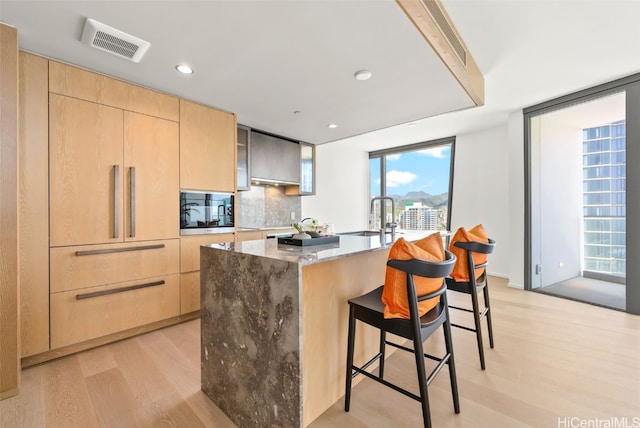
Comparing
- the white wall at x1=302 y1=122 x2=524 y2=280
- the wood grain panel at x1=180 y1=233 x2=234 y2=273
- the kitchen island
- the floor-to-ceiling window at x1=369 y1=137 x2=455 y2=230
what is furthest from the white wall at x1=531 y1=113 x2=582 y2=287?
the wood grain panel at x1=180 y1=233 x2=234 y2=273

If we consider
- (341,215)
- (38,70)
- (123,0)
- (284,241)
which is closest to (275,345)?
(284,241)

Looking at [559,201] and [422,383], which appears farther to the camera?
[559,201]

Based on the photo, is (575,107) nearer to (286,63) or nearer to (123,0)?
(286,63)

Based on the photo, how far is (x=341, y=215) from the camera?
605 cm

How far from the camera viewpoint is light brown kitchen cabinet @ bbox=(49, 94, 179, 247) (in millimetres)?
2174

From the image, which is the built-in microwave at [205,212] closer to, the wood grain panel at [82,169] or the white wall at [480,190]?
the wood grain panel at [82,169]

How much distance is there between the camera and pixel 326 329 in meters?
1.56

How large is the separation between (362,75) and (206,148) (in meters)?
1.87

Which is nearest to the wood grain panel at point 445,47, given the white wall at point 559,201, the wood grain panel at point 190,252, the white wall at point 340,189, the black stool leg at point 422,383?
the black stool leg at point 422,383

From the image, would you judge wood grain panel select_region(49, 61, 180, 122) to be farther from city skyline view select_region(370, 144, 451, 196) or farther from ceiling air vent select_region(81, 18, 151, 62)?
city skyline view select_region(370, 144, 451, 196)

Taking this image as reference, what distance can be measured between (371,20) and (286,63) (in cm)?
78

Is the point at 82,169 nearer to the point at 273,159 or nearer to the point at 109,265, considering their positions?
the point at 109,265

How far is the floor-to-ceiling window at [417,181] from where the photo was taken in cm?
554

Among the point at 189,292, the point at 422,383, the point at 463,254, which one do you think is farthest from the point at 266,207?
the point at 422,383
